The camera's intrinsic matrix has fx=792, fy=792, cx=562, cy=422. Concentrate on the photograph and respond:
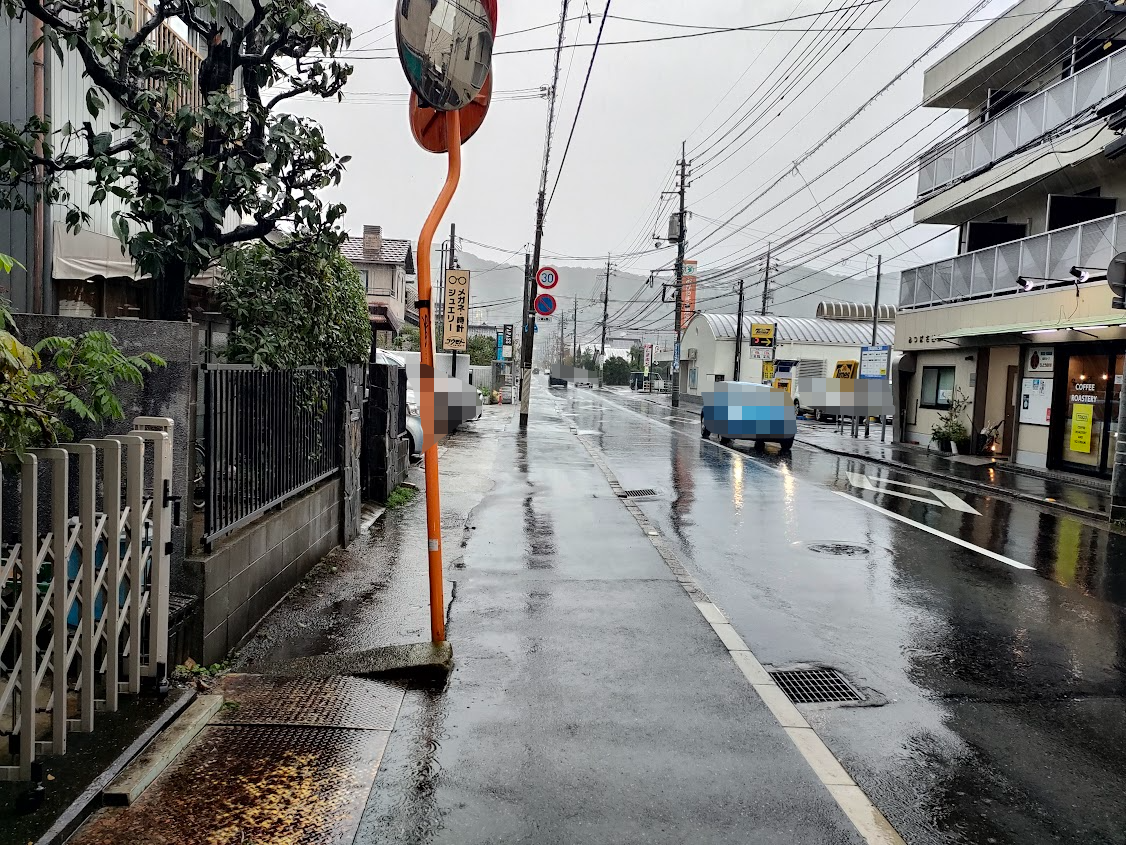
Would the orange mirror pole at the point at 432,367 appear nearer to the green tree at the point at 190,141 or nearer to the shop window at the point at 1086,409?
the green tree at the point at 190,141

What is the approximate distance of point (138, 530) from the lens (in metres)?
3.74

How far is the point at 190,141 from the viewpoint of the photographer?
608 cm

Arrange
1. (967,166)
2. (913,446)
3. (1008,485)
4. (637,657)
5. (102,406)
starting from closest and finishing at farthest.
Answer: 1. (102,406)
2. (637,657)
3. (1008,485)
4. (967,166)
5. (913,446)

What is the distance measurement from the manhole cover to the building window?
1498 cm

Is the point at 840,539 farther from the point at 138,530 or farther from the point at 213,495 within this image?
the point at 138,530

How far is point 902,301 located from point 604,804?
79.9ft

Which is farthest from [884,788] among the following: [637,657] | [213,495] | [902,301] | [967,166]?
[902,301]

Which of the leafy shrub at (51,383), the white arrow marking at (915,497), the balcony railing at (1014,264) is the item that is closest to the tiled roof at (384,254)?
the balcony railing at (1014,264)

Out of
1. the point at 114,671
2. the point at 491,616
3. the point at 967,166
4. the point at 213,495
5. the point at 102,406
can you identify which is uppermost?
the point at 967,166

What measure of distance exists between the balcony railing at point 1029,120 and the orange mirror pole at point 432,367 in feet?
45.6

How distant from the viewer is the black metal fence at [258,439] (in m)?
5.08

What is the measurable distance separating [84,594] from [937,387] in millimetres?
23915

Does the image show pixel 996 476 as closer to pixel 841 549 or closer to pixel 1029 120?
pixel 1029 120

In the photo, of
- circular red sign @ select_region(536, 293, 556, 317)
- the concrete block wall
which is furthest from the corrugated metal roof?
the concrete block wall
